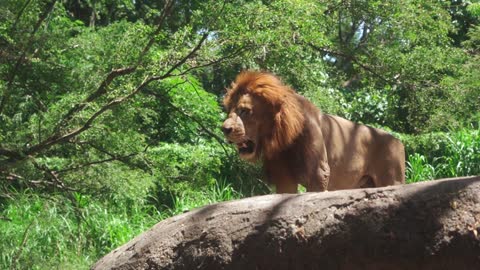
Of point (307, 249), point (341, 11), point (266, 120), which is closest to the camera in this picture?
point (307, 249)

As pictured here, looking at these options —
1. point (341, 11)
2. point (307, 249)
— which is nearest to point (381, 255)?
point (307, 249)

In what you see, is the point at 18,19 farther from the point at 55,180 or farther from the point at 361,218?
the point at 361,218

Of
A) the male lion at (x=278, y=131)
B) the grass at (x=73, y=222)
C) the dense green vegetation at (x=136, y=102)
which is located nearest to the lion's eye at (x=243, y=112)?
the male lion at (x=278, y=131)

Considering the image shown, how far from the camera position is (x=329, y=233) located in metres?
3.67

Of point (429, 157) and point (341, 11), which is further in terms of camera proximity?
point (429, 157)

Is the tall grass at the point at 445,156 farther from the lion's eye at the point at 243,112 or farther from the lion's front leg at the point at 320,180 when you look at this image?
the lion's eye at the point at 243,112

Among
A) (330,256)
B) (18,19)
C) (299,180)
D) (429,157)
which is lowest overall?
(429,157)

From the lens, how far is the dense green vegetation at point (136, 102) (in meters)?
7.83

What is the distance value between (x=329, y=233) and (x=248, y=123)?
254 cm

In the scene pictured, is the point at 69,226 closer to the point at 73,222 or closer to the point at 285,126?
the point at 73,222

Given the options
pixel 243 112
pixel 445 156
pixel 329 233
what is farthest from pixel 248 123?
pixel 445 156

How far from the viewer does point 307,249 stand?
12.2 feet

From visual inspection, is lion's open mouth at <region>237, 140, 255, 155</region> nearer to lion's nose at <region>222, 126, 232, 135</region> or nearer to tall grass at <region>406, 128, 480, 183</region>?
lion's nose at <region>222, 126, 232, 135</region>

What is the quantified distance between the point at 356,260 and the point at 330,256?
0.12 metres
